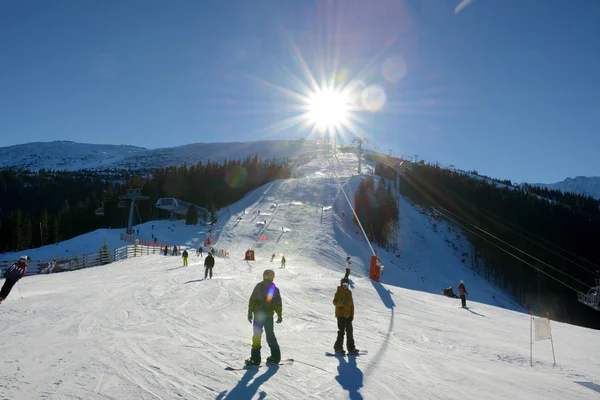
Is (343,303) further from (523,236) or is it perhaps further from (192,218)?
(523,236)

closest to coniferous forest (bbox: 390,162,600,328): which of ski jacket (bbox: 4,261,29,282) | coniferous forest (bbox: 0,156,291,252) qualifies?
coniferous forest (bbox: 0,156,291,252)

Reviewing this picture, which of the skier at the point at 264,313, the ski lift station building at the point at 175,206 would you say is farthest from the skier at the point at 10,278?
the ski lift station building at the point at 175,206

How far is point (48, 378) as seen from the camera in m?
5.54

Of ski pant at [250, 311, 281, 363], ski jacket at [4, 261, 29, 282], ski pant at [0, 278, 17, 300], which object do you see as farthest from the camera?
ski jacket at [4, 261, 29, 282]

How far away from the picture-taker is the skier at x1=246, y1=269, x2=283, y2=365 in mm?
6621

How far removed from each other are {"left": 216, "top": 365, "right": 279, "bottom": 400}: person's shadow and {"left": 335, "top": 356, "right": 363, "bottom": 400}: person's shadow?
3.56ft

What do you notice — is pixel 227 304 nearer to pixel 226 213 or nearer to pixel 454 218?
pixel 226 213

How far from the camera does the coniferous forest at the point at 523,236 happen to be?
228 ft

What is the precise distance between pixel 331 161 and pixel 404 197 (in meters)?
51.0

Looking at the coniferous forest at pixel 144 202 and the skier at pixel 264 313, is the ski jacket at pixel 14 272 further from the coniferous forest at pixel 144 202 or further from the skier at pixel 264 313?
the coniferous forest at pixel 144 202

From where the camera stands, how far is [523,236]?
8356cm

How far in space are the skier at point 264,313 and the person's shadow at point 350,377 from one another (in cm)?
111

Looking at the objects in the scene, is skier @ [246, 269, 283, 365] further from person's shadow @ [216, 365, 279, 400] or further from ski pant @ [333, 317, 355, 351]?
ski pant @ [333, 317, 355, 351]

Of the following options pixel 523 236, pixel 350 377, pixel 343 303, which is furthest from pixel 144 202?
pixel 350 377
